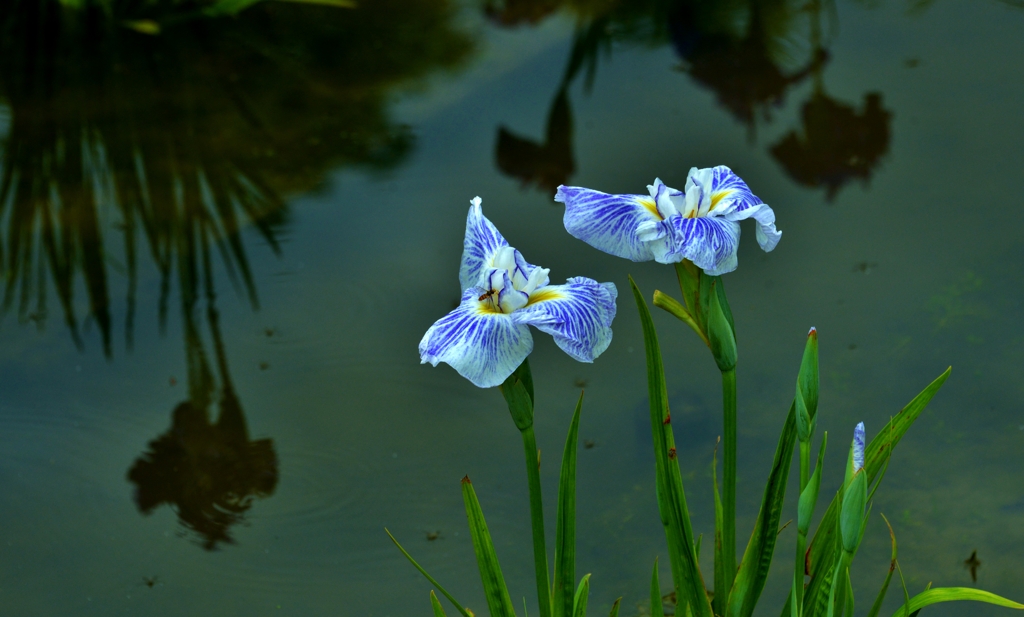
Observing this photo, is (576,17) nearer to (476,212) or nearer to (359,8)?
(359,8)

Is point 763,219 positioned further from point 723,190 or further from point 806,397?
point 806,397

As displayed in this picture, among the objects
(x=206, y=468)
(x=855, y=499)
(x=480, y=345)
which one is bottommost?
(x=206, y=468)

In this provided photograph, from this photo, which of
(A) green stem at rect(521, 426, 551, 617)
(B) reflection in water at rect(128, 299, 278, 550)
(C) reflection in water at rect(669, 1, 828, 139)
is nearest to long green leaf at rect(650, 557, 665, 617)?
(A) green stem at rect(521, 426, 551, 617)

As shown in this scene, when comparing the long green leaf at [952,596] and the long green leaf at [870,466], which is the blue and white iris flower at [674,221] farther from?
the long green leaf at [952,596]

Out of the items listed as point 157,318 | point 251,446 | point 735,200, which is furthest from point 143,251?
point 735,200

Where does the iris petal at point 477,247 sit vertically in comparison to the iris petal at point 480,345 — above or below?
above

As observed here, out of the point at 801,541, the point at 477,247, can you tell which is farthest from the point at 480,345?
the point at 801,541

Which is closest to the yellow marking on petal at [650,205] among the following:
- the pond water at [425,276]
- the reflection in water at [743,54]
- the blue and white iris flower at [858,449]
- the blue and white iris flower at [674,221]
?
the blue and white iris flower at [674,221]
